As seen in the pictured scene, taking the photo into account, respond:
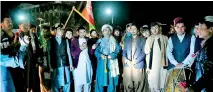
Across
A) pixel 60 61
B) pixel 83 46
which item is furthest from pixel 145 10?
pixel 60 61

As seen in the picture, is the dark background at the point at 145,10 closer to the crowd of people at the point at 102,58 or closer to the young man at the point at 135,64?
the crowd of people at the point at 102,58

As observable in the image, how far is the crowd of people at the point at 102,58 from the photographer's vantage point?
5305 millimetres

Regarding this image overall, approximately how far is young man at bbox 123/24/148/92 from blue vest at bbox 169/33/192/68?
51 cm

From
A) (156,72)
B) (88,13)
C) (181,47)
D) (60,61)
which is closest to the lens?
(181,47)

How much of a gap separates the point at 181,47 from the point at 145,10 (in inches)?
34.1

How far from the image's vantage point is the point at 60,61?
5527 mm

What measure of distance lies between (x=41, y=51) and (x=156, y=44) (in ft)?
6.20

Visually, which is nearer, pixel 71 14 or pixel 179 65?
pixel 179 65

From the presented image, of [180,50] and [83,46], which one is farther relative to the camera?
[83,46]

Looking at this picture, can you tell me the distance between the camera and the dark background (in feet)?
17.7

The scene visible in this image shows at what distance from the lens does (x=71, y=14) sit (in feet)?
18.5

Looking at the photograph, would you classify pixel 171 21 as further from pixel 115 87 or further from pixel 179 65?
pixel 115 87

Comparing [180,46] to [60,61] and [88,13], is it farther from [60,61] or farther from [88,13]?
[60,61]

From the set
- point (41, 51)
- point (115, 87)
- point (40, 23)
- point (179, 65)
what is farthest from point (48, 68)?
point (179, 65)
